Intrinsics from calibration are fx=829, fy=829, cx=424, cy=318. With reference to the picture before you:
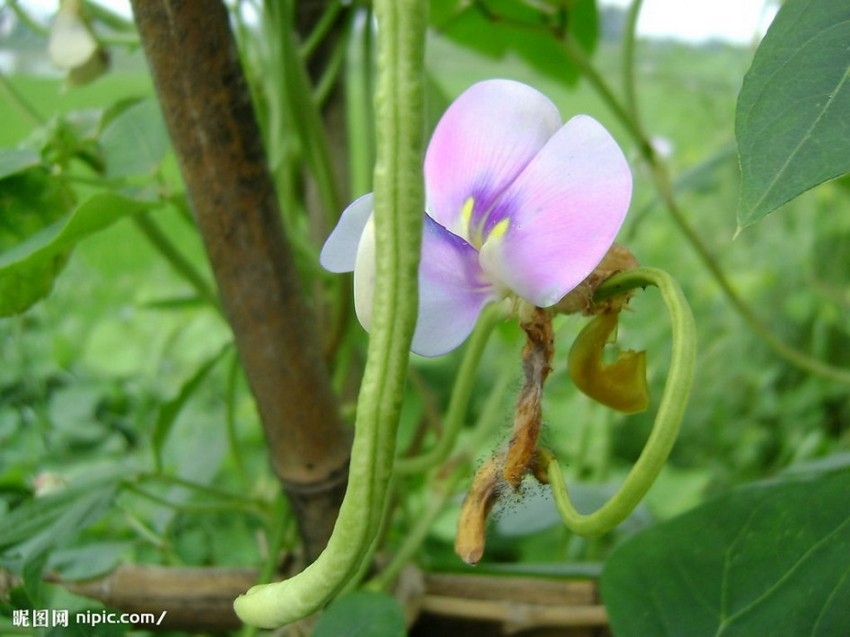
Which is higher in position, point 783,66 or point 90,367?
point 783,66

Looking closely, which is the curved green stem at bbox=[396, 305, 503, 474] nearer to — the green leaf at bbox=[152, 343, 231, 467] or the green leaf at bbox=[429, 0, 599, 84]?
the green leaf at bbox=[152, 343, 231, 467]

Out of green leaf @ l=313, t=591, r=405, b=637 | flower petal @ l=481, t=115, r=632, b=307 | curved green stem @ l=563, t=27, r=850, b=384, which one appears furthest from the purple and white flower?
curved green stem @ l=563, t=27, r=850, b=384

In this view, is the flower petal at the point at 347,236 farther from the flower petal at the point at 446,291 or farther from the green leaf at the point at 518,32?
the green leaf at the point at 518,32

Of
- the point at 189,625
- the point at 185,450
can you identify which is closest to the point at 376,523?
the point at 189,625

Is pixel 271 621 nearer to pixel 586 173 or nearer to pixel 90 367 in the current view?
pixel 586 173

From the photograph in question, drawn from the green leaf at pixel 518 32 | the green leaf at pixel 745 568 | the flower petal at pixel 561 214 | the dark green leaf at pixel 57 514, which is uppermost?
the flower petal at pixel 561 214

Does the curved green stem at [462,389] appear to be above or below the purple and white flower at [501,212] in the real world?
below

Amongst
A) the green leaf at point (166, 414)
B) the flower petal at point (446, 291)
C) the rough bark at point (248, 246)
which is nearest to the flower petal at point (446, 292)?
the flower petal at point (446, 291)

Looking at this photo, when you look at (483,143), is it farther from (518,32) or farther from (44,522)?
(518,32)
